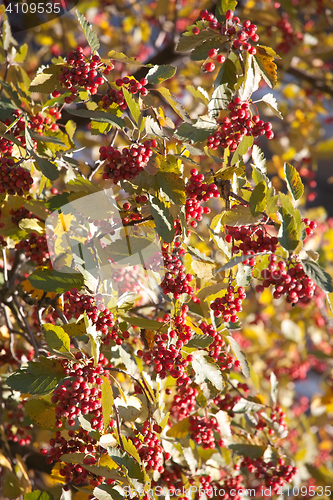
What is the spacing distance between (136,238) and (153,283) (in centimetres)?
21

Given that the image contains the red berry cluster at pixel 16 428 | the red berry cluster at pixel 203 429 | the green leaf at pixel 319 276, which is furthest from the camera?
the red berry cluster at pixel 16 428

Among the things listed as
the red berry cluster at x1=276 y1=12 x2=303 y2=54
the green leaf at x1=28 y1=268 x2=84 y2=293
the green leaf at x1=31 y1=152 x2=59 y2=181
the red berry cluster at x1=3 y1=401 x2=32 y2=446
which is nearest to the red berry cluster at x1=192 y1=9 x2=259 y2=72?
the green leaf at x1=31 y1=152 x2=59 y2=181

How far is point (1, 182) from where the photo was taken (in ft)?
Answer: 3.22

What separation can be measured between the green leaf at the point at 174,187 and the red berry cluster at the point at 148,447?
0.57 metres

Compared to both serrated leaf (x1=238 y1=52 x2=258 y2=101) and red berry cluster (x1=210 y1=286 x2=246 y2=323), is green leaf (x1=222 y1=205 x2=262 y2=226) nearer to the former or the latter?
red berry cluster (x1=210 y1=286 x2=246 y2=323)

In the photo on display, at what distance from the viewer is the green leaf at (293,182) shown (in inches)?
36.3

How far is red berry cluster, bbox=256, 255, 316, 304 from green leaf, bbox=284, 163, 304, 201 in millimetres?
165

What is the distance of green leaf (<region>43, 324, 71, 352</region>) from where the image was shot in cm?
88

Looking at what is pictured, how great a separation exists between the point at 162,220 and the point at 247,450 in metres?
0.85

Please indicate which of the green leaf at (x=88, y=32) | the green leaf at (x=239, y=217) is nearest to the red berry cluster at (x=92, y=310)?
the green leaf at (x=239, y=217)

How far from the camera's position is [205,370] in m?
0.98

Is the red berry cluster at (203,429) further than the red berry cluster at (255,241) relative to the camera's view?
Yes

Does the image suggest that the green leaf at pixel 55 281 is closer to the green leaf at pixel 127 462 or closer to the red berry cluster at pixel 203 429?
the green leaf at pixel 127 462

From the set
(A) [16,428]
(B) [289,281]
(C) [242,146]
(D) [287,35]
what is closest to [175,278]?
(B) [289,281]
